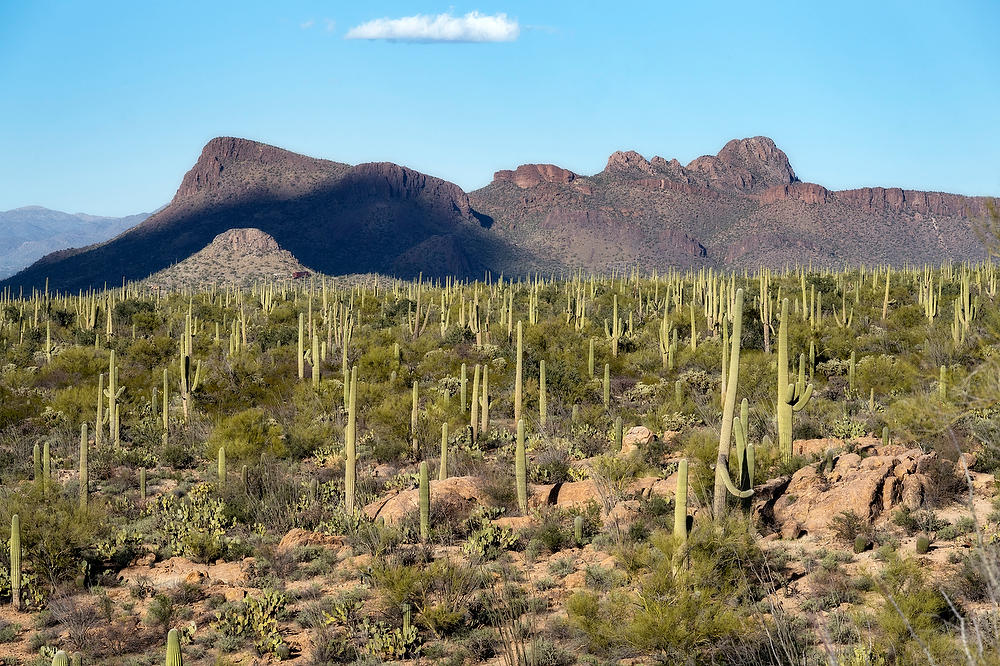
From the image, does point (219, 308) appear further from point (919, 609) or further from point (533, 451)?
point (919, 609)

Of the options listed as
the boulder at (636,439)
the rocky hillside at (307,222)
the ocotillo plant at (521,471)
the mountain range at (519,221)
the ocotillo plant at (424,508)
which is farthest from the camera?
the mountain range at (519,221)

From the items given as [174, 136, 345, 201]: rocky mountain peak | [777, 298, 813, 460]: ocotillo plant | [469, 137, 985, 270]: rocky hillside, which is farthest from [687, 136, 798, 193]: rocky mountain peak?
[777, 298, 813, 460]: ocotillo plant

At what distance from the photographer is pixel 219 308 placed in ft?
132

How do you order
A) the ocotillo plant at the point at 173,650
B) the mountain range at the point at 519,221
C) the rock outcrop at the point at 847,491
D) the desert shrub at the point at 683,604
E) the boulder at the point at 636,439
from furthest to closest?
1. the mountain range at the point at 519,221
2. the boulder at the point at 636,439
3. the rock outcrop at the point at 847,491
4. the desert shrub at the point at 683,604
5. the ocotillo plant at the point at 173,650

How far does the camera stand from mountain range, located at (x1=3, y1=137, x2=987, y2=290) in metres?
107

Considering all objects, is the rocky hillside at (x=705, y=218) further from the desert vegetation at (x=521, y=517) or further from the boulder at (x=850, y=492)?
the boulder at (x=850, y=492)

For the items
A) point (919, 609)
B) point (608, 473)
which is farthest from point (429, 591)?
point (919, 609)

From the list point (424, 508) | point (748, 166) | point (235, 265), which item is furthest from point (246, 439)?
point (748, 166)

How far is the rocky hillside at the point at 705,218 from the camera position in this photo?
108 metres

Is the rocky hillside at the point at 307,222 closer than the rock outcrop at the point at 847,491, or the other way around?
the rock outcrop at the point at 847,491

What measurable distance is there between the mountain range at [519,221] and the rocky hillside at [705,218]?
0.95 feet

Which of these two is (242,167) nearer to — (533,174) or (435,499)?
(533,174)

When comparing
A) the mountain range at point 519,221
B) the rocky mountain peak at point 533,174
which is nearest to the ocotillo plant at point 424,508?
the mountain range at point 519,221

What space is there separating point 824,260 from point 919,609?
101 meters
